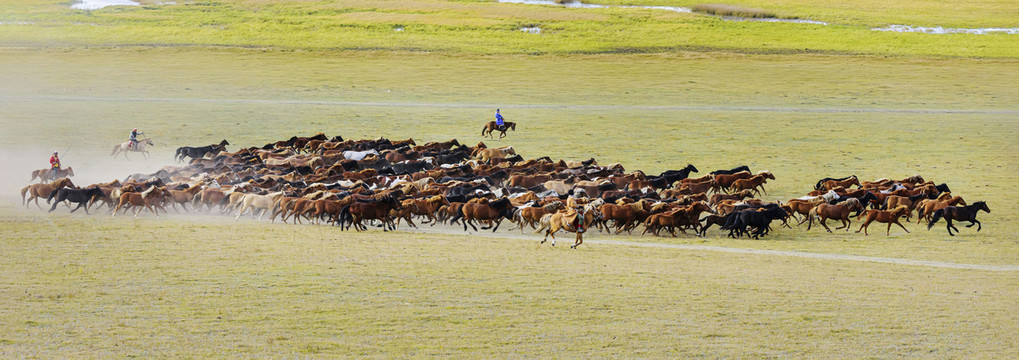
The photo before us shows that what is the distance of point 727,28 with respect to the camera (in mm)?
85000

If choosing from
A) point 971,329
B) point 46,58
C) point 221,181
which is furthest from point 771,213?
point 46,58

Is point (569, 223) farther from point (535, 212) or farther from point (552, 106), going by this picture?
point (552, 106)

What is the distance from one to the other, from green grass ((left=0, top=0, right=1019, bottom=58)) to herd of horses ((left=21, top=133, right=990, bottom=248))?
148ft

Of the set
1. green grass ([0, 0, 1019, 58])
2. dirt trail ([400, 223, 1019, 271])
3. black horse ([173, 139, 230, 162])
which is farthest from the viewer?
green grass ([0, 0, 1019, 58])

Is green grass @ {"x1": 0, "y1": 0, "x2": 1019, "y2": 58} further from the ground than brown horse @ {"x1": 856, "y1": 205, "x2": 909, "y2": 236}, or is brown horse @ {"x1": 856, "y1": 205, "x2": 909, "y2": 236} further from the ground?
green grass @ {"x1": 0, "y1": 0, "x2": 1019, "y2": 58}

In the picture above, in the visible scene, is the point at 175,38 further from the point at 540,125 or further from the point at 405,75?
the point at 540,125

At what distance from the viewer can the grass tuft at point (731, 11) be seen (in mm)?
96312

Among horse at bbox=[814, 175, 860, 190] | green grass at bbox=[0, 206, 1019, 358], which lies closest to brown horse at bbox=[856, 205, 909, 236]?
green grass at bbox=[0, 206, 1019, 358]

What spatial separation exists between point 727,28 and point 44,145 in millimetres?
59599

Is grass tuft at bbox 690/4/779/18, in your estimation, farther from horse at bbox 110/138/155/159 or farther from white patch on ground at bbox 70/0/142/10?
horse at bbox 110/138/155/159

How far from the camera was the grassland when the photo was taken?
14.5 m

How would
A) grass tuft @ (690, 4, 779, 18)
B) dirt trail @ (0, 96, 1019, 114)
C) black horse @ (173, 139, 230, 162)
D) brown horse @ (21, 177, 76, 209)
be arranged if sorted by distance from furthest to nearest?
grass tuft @ (690, 4, 779, 18) < dirt trail @ (0, 96, 1019, 114) < black horse @ (173, 139, 230, 162) < brown horse @ (21, 177, 76, 209)

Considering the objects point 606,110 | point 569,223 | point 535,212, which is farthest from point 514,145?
point 569,223

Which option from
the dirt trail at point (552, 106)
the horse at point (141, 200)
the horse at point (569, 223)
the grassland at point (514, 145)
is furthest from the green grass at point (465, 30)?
the horse at point (569, 223)
